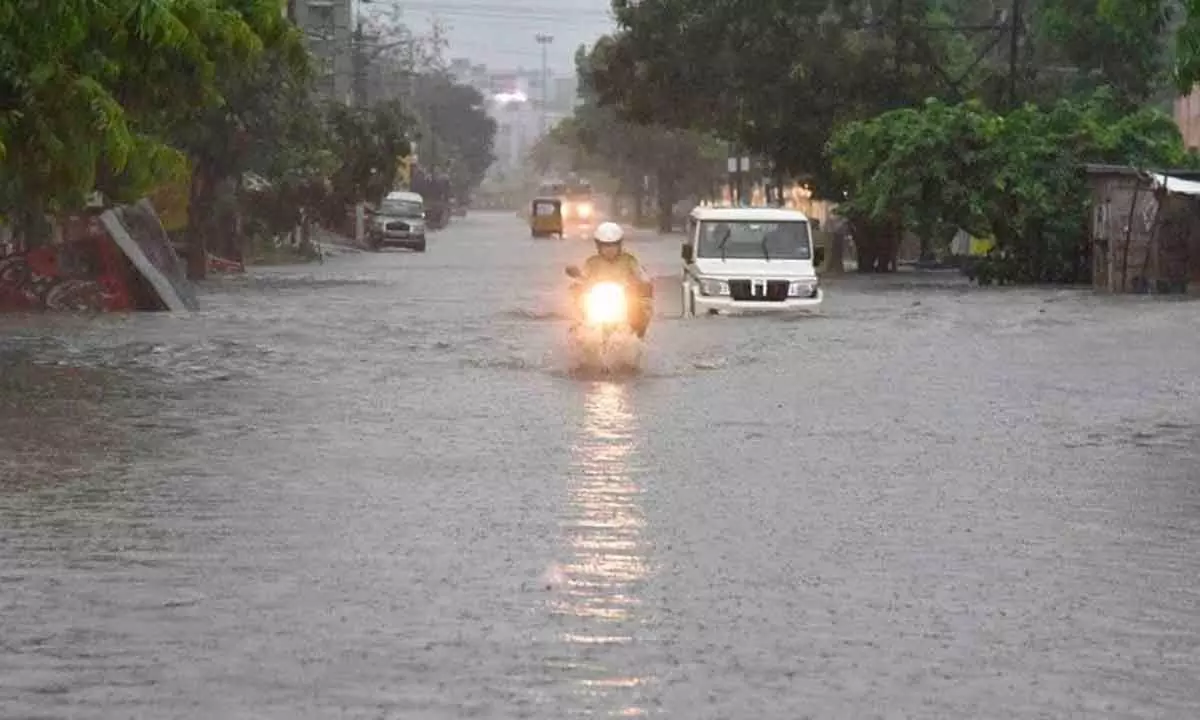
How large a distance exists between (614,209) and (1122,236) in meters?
146

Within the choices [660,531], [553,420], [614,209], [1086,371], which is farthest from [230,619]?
[614,209]

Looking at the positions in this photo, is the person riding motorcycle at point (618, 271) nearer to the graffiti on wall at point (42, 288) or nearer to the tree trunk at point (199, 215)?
the graffiti on wall at point (42, 288)

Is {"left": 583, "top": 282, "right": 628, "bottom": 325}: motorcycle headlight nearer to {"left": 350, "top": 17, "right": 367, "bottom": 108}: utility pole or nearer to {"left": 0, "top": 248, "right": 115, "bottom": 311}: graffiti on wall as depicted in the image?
{"left": 0, "top": 248, "right": 115, "bottom": 311}: graffiti on wall

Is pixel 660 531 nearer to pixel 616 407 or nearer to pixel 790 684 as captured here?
pixel 790 684

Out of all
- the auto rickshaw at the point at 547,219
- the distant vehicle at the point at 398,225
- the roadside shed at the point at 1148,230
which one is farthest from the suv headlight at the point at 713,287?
the auto rickshaw at the point at 547,219

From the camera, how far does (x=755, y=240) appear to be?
32812 millimetres

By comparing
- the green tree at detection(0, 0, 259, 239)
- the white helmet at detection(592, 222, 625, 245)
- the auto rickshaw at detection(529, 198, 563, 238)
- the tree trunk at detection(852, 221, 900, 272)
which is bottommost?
the auto rickshaw at detection(529, 198, 563, 238)

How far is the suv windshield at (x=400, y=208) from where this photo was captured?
8231cm

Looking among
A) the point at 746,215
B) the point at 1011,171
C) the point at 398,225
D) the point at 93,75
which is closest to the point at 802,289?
the point at 746,215

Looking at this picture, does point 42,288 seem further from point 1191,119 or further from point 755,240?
point 1191,119

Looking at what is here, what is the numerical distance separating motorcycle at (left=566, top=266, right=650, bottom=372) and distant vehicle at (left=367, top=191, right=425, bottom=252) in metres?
58.1

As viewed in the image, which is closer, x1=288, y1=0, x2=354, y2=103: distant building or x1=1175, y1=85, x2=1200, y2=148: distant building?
x1=1175, y1=85, x2=1200, y2=148: distant building

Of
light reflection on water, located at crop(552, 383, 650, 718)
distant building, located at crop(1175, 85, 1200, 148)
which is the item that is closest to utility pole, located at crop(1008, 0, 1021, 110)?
distant building, located at crop(1175, 85, 1200, 148)

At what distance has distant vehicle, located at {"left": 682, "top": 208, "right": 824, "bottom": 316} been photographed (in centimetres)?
3188
